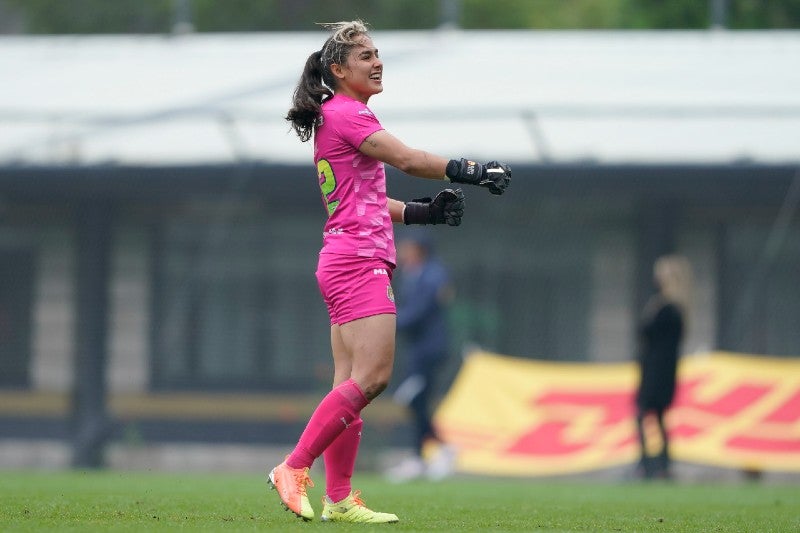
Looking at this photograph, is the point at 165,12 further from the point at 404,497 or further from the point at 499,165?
the point at 499,165

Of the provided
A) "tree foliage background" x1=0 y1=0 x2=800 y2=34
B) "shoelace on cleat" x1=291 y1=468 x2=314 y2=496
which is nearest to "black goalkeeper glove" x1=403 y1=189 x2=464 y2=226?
"shoelace on cleat" x1=291 y1=468 x2=314 y2=496

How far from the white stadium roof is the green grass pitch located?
3578 mm

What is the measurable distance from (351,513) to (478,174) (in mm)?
1549

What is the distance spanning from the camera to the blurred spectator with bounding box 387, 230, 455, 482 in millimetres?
12547

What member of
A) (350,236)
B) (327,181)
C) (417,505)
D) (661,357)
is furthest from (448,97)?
(350,236)

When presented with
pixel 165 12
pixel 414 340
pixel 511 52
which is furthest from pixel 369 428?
pixel 165 12

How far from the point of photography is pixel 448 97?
16.6 meters

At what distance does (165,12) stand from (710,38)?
11337mm

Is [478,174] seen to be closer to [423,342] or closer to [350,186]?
[350,186]

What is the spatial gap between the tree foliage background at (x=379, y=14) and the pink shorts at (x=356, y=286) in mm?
15036

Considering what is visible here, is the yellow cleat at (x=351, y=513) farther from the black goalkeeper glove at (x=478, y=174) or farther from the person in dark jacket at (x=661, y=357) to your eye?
the person in dark jacket at (x=661, y=357)

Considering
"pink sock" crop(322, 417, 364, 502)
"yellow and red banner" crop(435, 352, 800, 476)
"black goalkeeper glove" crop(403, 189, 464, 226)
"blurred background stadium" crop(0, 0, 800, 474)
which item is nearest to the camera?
"pink sock" crop(322, 417, 364, 502)

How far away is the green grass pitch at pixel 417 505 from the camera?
6430 millimetres

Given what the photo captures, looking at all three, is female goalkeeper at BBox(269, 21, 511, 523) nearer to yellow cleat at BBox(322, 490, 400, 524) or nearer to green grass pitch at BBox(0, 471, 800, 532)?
yellow cleat at BBox(322, 490, 400, 524)
